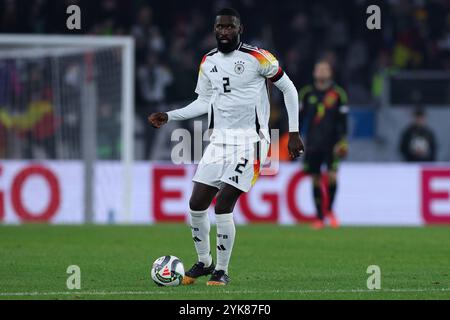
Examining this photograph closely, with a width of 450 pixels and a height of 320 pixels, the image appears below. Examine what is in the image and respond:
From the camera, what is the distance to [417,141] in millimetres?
19703

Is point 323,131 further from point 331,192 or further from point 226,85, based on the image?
point 226,85

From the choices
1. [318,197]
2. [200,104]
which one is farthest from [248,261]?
[318,197]

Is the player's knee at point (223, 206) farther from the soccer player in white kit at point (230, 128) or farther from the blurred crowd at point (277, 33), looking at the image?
the blurred crowd at point (277, 33)

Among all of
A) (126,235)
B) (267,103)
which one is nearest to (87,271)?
(267,103)

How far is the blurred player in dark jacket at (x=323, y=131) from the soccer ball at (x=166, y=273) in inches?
289

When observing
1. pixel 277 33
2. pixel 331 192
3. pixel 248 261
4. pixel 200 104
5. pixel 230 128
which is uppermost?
pixel 277 33

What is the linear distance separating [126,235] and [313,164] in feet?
10.0

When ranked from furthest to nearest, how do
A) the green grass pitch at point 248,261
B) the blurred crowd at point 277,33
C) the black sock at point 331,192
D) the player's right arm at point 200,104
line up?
the blurred crowd at point 277,33 < the black sock at point 331,192 < the player's right arm at point 200,104 < the green grass pitch at point 248,261

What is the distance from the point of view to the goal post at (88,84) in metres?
17.5

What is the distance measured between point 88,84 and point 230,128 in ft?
30.1

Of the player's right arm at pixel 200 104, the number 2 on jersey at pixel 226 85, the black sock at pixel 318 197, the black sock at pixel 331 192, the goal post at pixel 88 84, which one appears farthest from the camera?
the goal post at pixel 88 84

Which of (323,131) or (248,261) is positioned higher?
(323,131)

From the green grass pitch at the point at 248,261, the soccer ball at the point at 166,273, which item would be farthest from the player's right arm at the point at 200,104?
the green grass pitch at the point at 248,261

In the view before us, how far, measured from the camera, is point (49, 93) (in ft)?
60.7
